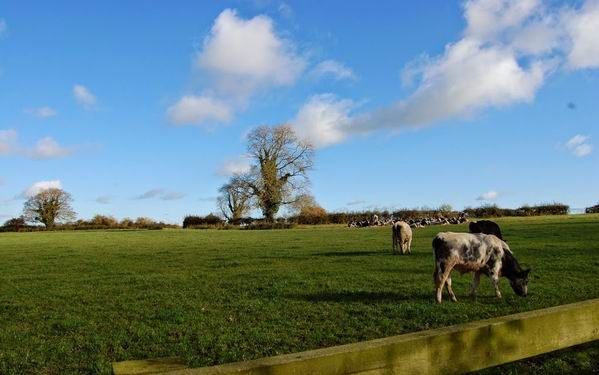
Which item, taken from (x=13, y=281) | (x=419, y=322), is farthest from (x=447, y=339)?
(x=13, y=281)

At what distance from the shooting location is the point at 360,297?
46.7ft

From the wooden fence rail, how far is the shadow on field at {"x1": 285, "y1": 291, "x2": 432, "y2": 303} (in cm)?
948

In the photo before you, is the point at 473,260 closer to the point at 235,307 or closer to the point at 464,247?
the point at 464,247

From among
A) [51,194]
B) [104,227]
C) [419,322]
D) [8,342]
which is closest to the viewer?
[8,342]

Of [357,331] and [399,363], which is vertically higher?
[399,363]

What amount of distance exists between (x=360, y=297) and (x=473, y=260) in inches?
120

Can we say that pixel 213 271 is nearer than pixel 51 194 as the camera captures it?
Yes

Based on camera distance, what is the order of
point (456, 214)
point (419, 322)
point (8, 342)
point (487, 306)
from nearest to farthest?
1. point (8, 342)
2. point (419, 322)
3. point (487, 306)
4. point (456, 214)

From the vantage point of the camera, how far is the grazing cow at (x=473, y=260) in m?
13.4

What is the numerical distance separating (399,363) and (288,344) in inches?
262

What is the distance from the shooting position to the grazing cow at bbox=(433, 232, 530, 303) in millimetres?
13383

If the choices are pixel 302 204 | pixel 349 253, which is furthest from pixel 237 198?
pixel 349 253

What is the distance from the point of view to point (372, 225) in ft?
254

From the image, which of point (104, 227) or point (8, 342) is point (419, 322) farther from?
point (104, 227)
